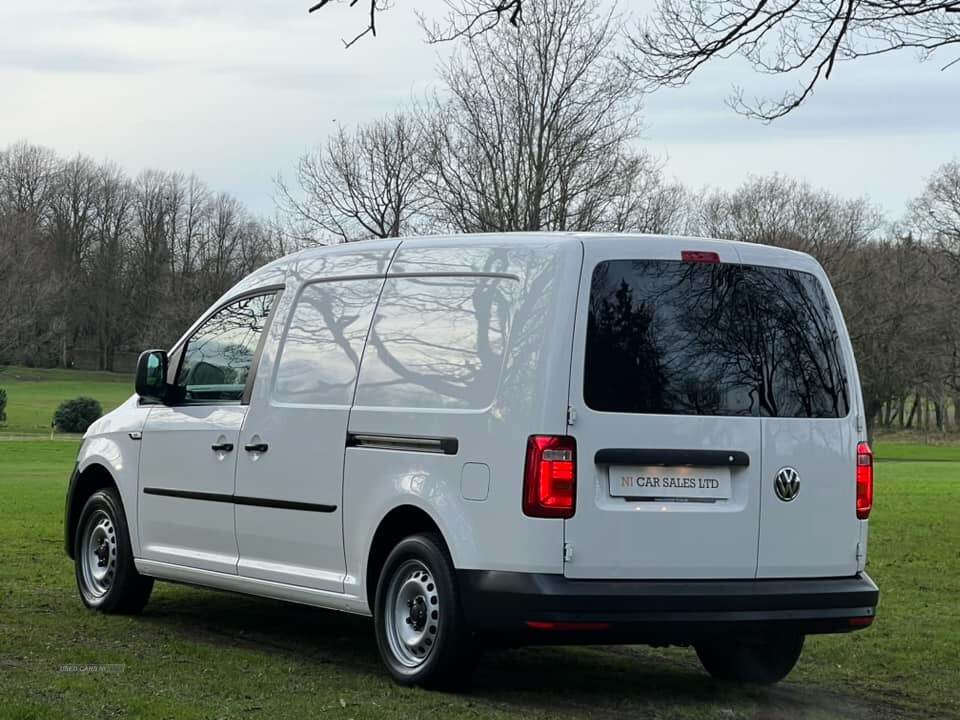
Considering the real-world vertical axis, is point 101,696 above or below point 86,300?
below

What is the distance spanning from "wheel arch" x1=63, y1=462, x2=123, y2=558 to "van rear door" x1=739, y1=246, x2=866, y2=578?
4.73 meters

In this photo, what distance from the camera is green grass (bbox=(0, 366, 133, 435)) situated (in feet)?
231

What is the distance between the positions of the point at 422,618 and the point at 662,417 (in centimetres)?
150

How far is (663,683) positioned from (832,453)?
1483 mm

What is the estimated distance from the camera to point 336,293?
814 centimetres

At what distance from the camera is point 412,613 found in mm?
7258

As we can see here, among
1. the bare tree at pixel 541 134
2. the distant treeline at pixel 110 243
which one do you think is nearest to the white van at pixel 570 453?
the bare tree at pixel 541 134

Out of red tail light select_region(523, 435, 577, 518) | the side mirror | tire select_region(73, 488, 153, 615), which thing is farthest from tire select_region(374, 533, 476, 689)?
tire select_region(73, 488, 153, 615)

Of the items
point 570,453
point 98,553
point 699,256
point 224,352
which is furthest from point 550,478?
point 98,553

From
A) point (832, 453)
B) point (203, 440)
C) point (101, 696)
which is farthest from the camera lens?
point (203, 440)

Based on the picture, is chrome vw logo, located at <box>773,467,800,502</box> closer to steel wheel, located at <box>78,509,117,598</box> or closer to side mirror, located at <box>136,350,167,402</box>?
side mirror, located at <box>136,350,167,402</box>

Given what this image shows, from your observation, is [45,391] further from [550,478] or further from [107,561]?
[550,478]

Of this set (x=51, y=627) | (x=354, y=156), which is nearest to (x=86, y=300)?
(x=354, y=156)

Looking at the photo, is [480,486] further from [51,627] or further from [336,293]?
[51,627]
